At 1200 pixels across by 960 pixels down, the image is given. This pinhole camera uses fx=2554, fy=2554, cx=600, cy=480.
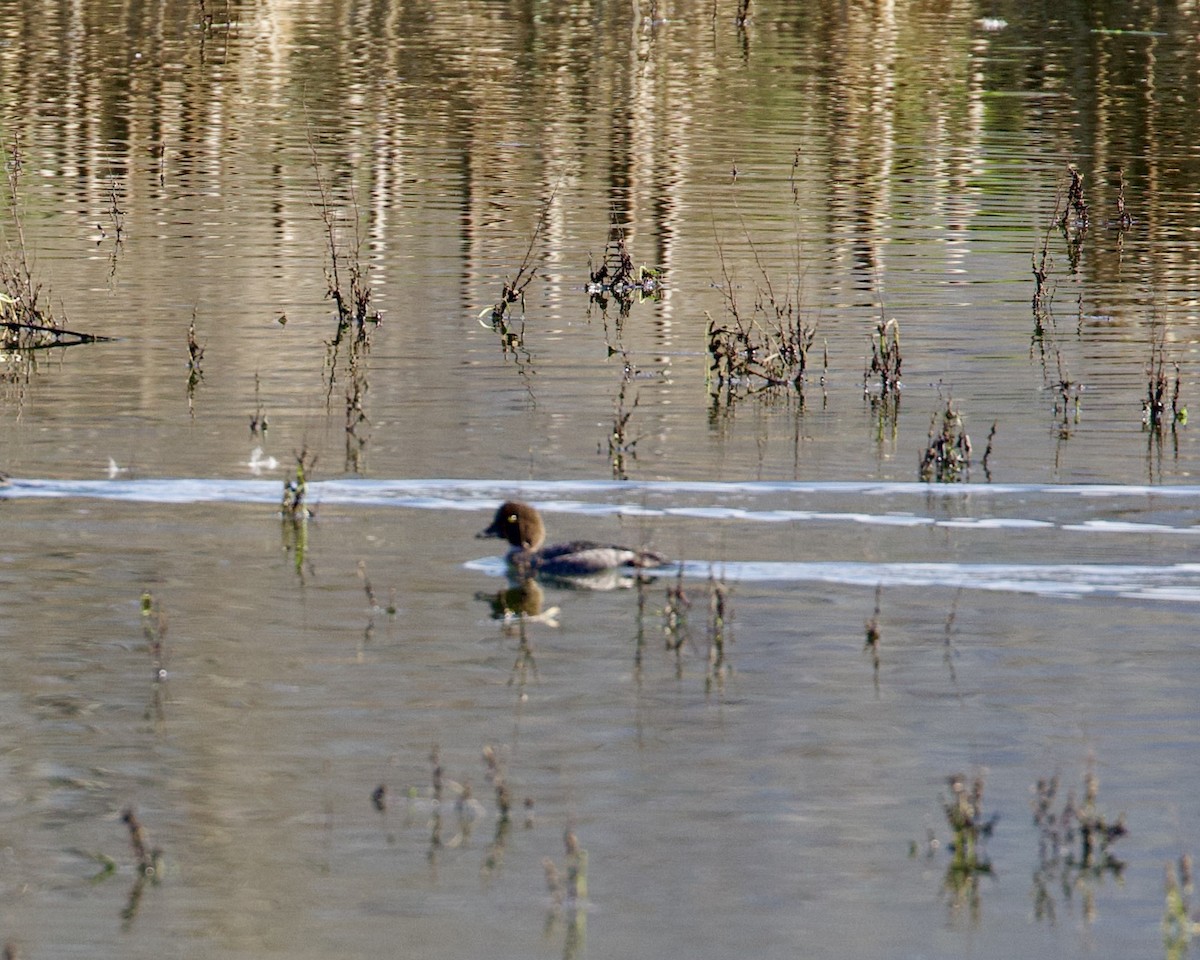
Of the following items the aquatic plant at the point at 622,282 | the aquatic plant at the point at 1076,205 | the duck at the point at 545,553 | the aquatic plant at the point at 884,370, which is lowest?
the duck at the point at 545,553

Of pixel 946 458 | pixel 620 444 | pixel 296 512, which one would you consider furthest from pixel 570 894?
pixel 620 444

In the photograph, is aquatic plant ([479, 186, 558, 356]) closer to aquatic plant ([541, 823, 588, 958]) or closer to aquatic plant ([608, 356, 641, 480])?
aquatic plant ([608, 356, 641, 480])

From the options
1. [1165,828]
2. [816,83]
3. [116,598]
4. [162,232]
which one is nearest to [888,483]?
[116,598]

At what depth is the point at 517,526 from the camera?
1279cm

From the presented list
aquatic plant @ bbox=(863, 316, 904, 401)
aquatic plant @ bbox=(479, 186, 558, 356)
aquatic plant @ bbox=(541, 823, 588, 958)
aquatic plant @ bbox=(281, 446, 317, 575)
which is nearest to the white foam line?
aquatic plant @ bbox=(281, 446, 317, 575)

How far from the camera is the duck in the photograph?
40.3 ft

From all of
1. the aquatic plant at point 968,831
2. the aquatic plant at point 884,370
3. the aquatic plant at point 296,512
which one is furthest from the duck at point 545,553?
the aquatic plant at point 884,370

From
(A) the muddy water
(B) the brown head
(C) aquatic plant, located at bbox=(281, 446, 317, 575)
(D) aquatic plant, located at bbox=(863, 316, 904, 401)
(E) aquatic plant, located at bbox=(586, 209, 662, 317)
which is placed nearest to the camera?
(A) the muddy water

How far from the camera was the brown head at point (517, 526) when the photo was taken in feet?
42.0

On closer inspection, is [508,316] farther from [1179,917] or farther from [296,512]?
[1179,917]

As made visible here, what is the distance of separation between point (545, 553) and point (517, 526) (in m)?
0.40

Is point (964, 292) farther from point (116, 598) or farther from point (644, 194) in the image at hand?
point (116, 598)

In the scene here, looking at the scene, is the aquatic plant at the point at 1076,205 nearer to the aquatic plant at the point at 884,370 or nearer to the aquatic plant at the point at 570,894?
the aquatic plant at the point at 884,370

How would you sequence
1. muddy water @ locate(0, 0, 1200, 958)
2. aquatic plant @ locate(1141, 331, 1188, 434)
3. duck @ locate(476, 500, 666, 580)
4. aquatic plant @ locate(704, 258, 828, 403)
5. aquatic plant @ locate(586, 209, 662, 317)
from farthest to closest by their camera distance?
1. aquatic plant @ locate(586, 209, 662, 317)
2. aquatic plant @ locate(704, 258, 828, 403)
3. aquatic plant @ locate(1141, 331, 1188, 434)
4. duck @ locate(476, 500, 666, 580)
5. muddy water @ locate(0, 0, 1200, 958)
